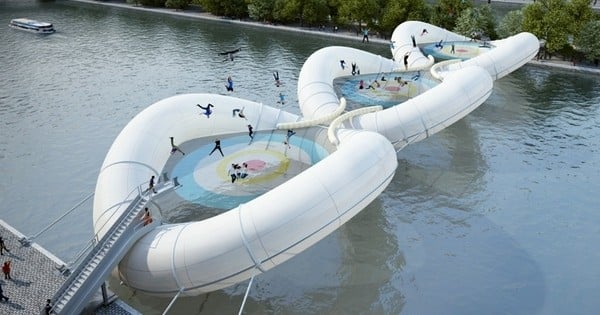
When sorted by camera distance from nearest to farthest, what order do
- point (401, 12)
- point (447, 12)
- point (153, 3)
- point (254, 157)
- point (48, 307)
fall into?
1. point (48, 307)
2. point (254, 157)
3. point (401, 12)
4. point (447, 12)
5. point (153, 3)

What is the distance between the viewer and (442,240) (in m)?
28.0

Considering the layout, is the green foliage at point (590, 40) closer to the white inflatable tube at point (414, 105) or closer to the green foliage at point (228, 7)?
the white inflatable tube at point (414, 105)

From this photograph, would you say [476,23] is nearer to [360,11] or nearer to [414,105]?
[360,11]

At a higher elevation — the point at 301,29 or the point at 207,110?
the point at 301,29

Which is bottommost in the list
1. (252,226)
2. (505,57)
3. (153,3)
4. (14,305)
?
(14,305)

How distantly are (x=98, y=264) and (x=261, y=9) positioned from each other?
64.8 meters

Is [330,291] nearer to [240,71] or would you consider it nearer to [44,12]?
[240,71]

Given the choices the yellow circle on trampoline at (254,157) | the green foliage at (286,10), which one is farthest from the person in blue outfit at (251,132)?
the green foliage at (286,10)

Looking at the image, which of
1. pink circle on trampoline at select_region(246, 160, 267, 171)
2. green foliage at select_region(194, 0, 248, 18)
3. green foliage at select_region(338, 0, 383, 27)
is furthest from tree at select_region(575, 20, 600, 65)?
green foliage at select_region(194, 0, 248, 18)

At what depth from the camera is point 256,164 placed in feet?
104

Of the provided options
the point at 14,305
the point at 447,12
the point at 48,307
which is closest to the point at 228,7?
the point at 447,12

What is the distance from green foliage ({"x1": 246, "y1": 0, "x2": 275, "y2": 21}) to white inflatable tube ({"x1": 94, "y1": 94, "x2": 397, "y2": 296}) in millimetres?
59353

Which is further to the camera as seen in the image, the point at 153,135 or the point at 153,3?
the point at 153,3

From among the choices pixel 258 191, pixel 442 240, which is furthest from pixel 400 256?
pixel 258 191
